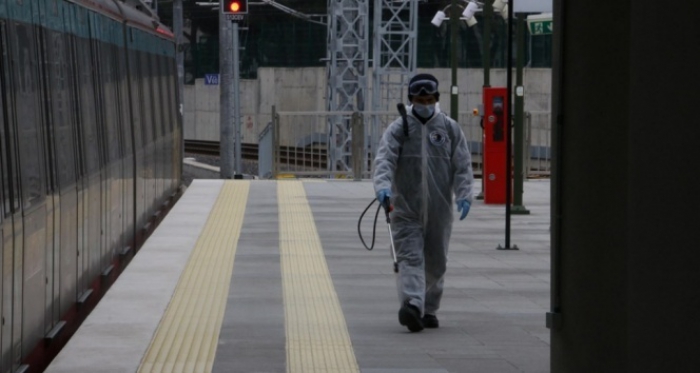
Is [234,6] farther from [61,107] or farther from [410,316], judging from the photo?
[410,316]

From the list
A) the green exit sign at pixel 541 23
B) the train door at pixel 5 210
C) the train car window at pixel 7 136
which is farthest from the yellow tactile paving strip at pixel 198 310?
the green exit sign at pixel 541 23

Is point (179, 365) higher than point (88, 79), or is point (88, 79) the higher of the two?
point (88, 79)

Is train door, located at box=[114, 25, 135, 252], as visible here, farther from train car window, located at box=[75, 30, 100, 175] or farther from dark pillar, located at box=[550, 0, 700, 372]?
dark pillar, located at box=[550, 0, 700, 372]

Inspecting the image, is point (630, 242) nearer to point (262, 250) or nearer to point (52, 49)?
point (52, 49)

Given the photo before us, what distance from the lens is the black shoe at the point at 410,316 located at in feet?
31.3

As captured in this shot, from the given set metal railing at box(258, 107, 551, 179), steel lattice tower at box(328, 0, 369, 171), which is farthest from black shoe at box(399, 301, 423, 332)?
steel lattice tower at box(328, 0, 369, 171)

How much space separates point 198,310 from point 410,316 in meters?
1.64

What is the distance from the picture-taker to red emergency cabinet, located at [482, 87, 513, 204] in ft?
65.0

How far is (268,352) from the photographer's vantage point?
870 centimetres

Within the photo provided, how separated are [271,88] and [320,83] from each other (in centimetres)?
170

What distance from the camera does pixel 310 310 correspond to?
414 inches

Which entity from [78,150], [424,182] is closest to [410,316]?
[424,182]

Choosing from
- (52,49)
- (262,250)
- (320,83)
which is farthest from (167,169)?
(320,83)

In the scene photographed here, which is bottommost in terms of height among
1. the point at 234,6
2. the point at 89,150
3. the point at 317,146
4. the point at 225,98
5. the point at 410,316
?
the point at 317,146
